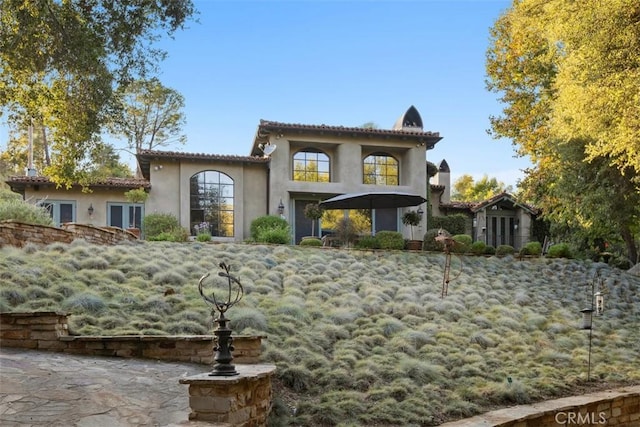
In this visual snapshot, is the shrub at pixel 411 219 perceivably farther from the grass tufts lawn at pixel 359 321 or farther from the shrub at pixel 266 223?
the grass tufts lawn at pixel 359 321

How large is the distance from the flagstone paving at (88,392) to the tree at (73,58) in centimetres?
472

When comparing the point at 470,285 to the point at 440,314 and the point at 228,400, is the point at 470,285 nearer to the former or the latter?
the point at 440,314

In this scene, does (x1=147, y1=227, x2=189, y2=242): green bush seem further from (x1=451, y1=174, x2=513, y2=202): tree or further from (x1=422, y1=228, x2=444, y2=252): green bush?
(x1=451, y1=174, x2=513, y2=202): tree

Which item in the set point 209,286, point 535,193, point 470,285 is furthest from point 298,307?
point 535,193

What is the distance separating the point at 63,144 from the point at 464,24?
9.38 metres

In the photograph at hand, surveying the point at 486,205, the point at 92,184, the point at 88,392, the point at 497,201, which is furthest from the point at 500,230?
the point at 88,392

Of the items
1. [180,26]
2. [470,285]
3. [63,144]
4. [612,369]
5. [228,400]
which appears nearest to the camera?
[228,400]

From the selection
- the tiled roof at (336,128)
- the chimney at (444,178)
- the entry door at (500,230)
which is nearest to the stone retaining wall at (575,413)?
the tiled roof at (336,128)

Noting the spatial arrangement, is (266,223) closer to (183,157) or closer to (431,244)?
(183,157)

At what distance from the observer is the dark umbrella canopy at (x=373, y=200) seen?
17.8 meters

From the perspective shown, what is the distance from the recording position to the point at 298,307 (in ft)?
30.6

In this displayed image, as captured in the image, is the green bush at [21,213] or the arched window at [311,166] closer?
the green bush at [21,213]

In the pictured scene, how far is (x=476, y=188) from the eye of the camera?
43.3 m

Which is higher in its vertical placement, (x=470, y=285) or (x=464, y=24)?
(x=464, y=24)
